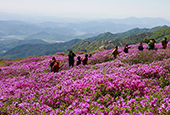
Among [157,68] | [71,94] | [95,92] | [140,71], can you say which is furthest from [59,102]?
[157,68]

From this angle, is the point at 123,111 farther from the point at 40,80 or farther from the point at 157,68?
the point at 40,80

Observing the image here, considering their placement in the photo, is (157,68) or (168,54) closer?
(157,68)

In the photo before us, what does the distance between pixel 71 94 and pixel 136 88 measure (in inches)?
173

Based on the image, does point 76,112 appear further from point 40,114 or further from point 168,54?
point 168,54

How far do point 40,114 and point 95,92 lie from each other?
3.48m

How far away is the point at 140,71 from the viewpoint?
1054 centimetres

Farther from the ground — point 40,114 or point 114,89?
point 114,89

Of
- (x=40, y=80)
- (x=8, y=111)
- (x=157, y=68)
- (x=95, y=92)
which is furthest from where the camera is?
(x=40, y=80)

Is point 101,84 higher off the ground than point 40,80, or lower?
higher

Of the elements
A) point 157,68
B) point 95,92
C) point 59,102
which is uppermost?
point 157,68

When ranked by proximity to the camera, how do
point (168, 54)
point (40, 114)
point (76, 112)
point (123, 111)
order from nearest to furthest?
point (123, 111)
point (76, 112)
point (40, 114)
point (168, 54)

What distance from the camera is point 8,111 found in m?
7.29

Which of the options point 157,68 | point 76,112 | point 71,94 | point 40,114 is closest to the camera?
point 76,112

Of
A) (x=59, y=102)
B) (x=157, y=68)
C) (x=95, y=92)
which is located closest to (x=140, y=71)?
(x=157, y=68)
